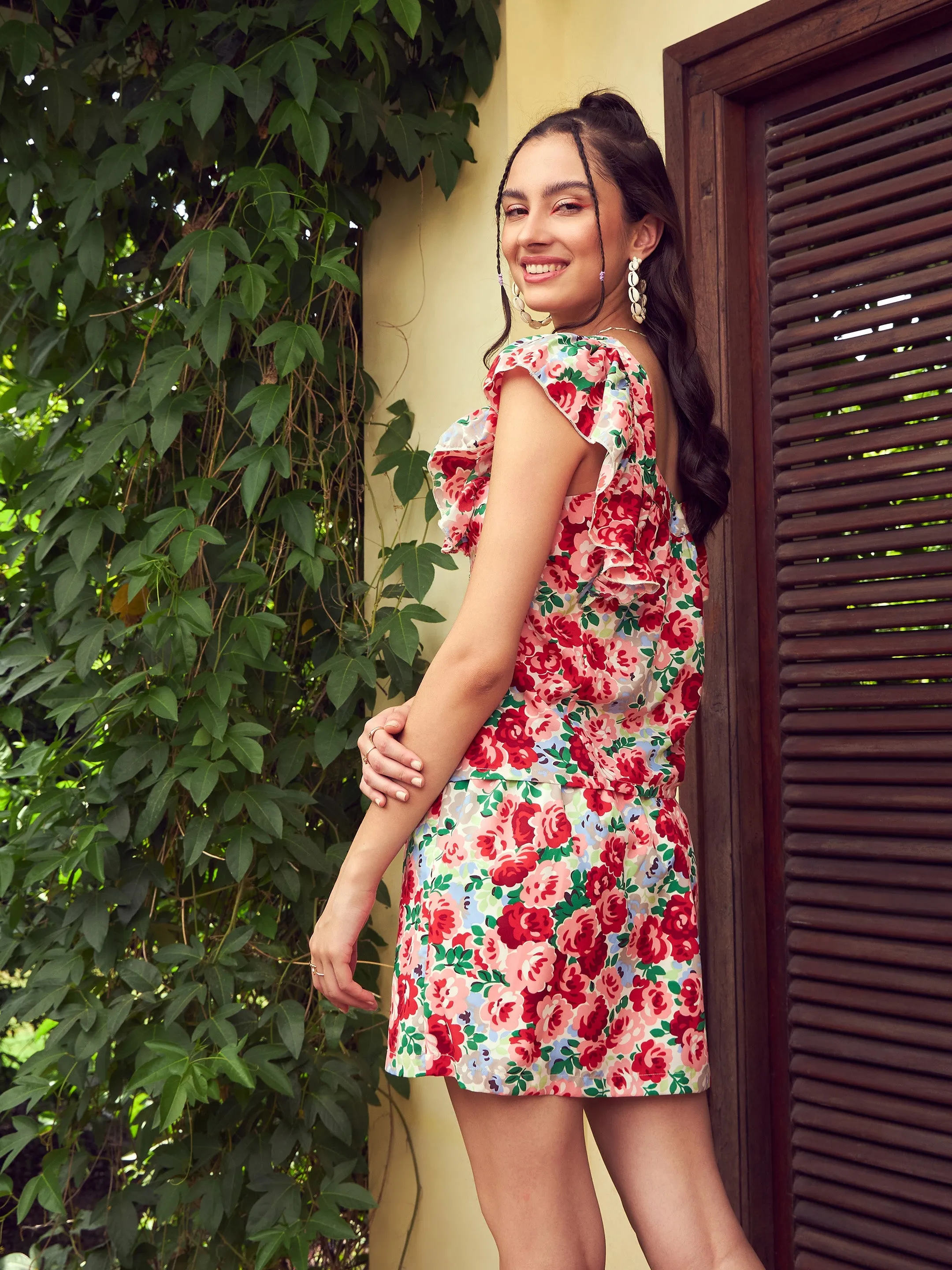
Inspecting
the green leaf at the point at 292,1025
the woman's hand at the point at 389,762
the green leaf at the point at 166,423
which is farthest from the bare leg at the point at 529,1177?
the green leaf at the point at 166,423

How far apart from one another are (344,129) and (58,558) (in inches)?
34.8

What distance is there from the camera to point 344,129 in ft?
6.66

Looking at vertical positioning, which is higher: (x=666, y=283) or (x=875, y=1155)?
(x=666, y=283)

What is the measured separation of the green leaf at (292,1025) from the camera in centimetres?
176

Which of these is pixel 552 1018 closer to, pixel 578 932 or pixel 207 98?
pixel 578 932

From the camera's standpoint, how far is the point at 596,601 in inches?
44.5

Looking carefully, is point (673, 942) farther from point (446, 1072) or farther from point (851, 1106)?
point (851, 1106)

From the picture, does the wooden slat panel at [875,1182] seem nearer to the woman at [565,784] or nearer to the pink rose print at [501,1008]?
the woman at [565,784]

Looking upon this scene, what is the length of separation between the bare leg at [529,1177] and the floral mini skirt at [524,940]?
34 millimetres

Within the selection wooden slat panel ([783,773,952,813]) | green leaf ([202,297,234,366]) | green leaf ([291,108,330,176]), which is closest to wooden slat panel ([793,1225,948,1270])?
wooden slat panel ([783,773,952,813])

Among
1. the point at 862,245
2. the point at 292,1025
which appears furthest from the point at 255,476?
the point at 862,245

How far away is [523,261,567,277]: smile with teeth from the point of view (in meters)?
1.24

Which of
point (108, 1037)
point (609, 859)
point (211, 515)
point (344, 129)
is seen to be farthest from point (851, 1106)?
point (344, 129)

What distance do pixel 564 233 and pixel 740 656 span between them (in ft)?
2.46
